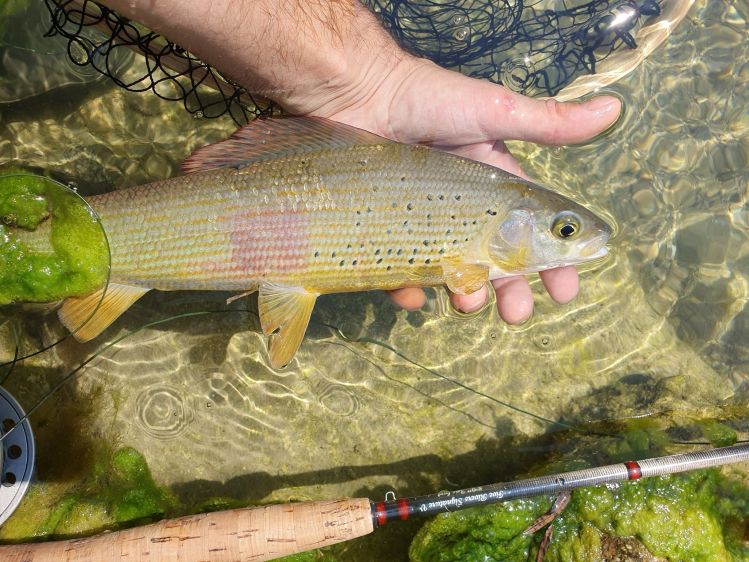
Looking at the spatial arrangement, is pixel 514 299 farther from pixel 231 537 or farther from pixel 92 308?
pixel 92 308

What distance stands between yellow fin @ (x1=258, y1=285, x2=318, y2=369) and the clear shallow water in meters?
1.25

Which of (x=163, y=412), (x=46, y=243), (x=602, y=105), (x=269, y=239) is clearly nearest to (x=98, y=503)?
(x=163, y=412)

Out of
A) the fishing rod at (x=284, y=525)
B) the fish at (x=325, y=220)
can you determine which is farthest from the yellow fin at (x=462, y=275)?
the fishing rod at (x=284, y=525)

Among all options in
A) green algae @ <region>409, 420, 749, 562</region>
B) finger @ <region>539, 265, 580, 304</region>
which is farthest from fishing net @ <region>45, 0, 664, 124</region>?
green algae @ <region>409, 420, 749, 562</region>

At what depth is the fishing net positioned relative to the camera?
16.7 feet

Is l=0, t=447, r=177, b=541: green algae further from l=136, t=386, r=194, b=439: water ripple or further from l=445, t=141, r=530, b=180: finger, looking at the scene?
l=445, t=141, r=530, b=180: finger

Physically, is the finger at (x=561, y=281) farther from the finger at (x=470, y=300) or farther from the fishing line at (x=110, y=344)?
the fishing line at (x=110, y=344)

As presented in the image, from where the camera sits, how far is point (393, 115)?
3.88 metres

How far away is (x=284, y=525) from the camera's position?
3.34 m

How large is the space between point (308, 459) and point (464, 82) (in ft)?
10.4

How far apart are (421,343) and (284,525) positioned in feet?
6.59

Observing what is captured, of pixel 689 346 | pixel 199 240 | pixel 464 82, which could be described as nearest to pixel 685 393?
pixel 689 346

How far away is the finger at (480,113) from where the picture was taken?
11.8ft

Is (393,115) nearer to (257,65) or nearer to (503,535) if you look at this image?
(257,65)
